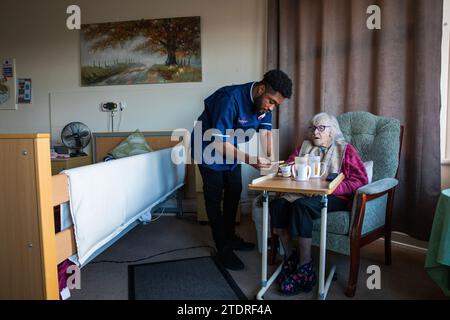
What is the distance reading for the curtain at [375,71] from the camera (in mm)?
2035

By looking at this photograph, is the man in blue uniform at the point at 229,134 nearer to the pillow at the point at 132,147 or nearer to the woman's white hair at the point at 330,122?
the woman's white hair at the point at 330,122

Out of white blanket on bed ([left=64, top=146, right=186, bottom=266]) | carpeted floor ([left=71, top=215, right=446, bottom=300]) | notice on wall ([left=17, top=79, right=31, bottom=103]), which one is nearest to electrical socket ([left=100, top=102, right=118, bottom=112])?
notice on wall ([left=17, top=79, right=31, bottom=103])

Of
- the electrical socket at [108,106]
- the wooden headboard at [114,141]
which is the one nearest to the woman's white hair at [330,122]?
the wooden headboard at [114,141]

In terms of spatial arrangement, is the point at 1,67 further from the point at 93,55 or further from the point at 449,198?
the point at 449,198

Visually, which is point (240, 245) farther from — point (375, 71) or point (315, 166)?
point (375, 71)

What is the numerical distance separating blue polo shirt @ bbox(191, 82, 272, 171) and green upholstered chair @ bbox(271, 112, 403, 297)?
0.69 meters

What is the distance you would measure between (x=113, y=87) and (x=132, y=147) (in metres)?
0.78

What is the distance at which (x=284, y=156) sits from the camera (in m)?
2.76

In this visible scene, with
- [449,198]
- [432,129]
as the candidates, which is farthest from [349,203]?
[432,129]

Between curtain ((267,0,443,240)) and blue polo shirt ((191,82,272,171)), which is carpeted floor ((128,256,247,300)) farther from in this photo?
curtain ((267,0,443,240))

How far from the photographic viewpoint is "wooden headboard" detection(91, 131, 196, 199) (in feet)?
10.6

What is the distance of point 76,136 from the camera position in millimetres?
3309

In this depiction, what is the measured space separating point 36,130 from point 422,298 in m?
Answer: 3.95
